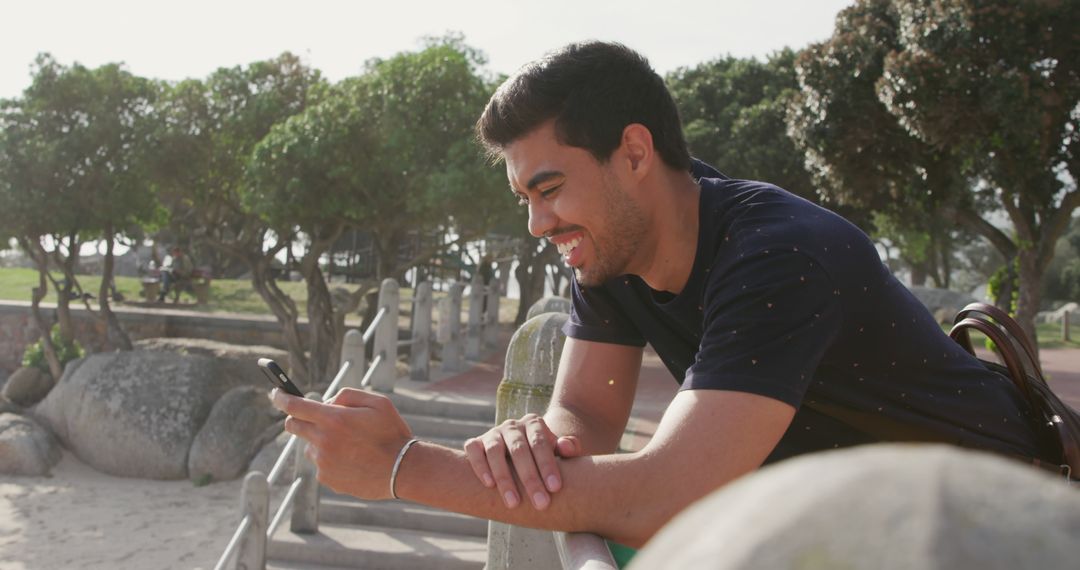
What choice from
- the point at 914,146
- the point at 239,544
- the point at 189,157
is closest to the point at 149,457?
the point at 189,157

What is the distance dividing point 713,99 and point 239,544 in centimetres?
1733

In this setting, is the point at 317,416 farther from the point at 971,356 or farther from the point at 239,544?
the point at 239,544

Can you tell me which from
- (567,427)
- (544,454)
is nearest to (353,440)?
(544,454)

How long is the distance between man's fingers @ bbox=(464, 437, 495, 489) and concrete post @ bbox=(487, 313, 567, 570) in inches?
62.0

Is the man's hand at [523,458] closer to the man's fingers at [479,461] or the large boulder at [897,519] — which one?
the man's fingers at [479,461]

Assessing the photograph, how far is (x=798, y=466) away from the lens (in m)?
0.48

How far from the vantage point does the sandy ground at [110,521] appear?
1132 centimetres

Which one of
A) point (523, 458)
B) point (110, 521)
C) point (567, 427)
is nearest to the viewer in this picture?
point (523, 458)

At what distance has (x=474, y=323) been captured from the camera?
51.5 ft

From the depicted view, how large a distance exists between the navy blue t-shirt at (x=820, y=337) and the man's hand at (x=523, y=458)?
10.4 inches

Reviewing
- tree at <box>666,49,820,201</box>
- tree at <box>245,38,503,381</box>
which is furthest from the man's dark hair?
tree at <box>666,49,820,201</box>

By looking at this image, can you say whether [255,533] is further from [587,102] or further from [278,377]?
[587,102]

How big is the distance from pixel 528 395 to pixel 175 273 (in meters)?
24.7

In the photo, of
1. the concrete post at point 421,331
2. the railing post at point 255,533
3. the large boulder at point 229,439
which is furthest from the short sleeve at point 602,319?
the large boulder at point 229,439
